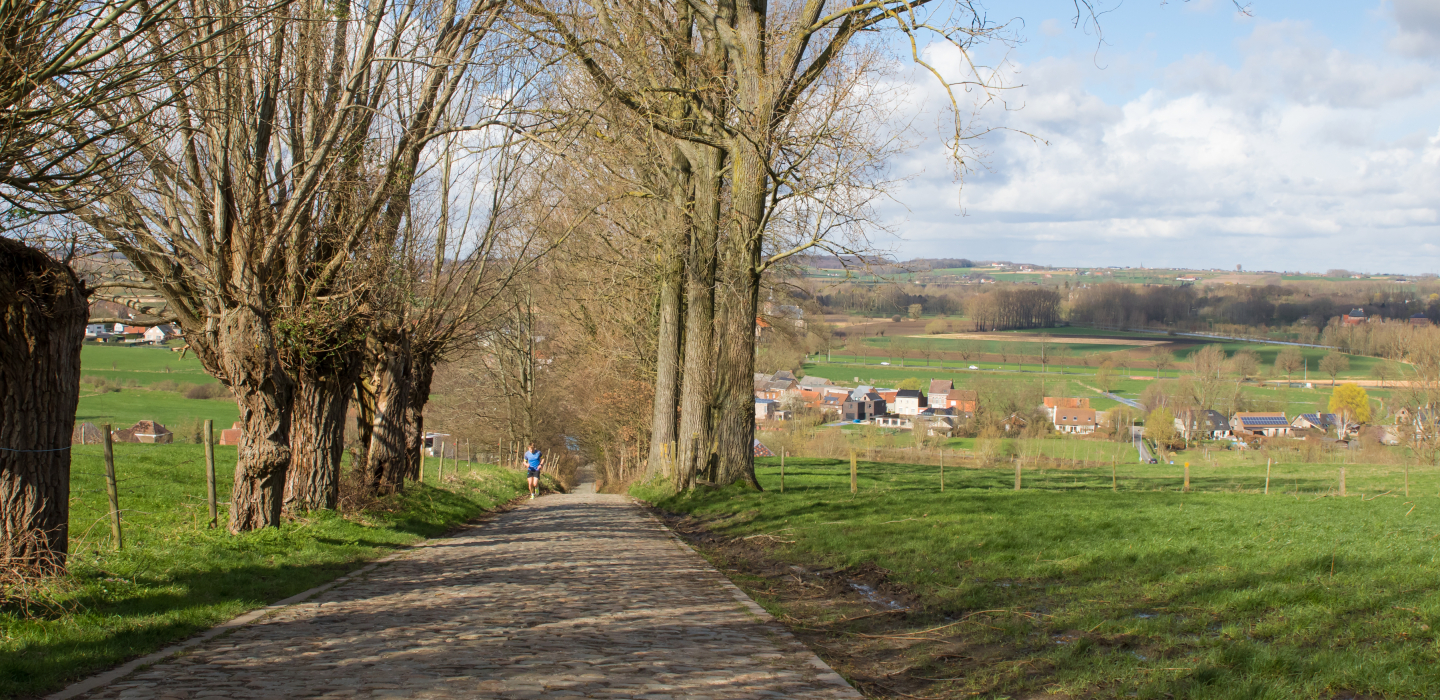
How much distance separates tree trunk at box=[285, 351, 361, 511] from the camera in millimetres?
12812

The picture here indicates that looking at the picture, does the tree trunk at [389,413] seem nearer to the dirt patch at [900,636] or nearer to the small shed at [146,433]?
the dirt patch at [900,636]

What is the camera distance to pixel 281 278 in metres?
11.5

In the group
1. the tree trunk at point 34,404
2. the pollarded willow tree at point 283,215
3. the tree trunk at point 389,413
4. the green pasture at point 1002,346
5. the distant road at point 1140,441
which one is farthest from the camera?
the green pasture at point 1002,346

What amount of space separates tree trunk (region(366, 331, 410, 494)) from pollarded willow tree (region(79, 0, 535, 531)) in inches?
121

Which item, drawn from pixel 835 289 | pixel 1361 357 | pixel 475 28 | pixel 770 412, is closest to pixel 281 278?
pixel 475 28

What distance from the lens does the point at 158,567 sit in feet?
26.7

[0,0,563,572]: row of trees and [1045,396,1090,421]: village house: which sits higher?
[0,0,563,572]: row of trees

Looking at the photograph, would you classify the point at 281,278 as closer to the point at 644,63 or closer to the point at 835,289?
the point at 644,63

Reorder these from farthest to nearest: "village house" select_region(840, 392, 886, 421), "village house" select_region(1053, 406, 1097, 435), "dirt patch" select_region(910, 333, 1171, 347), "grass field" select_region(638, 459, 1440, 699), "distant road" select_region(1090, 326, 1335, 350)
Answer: "dirt patch" select_region(910, 333, 1171, 347) < "distant road" select_region(1090, 326, 1335, 350) < "village house" select_region(840, 392, 886, 421) < "village house" select_region(1053, 406, 1097, 435) < "grass field" select_region(638, 459, 1440, 699)

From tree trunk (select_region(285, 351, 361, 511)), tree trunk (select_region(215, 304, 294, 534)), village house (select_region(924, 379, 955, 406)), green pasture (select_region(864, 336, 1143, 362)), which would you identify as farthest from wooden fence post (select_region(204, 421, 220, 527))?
green pasture (select_region(864, 336, 1143, 362))

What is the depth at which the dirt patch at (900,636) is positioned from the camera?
18.2ft

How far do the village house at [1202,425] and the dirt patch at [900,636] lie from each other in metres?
Result: 65.0

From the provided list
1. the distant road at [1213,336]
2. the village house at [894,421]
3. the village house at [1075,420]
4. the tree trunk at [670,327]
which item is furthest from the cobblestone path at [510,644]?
the distant road at [1213,336]

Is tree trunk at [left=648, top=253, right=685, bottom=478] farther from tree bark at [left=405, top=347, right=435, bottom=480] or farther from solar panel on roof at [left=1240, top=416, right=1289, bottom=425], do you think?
solar panel on roof at [left=1240, top=416, right=1289, bottom=425]
